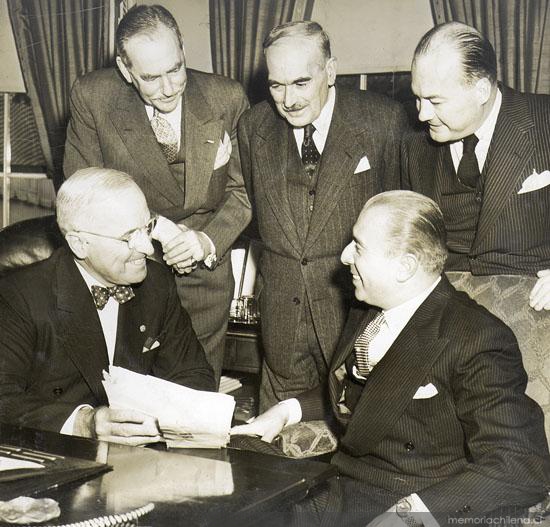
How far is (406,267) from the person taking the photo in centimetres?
218

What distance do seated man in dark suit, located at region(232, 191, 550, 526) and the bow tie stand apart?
2.37 feet

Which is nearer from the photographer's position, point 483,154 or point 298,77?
point 483,154

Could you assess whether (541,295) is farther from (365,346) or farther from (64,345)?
(64,345)

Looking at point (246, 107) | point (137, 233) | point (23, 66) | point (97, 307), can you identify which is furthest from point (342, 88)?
point (23, 66)

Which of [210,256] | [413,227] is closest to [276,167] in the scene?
[210,256]

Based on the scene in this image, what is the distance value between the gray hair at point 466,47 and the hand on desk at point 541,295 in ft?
2.45

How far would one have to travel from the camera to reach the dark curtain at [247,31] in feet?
16.4

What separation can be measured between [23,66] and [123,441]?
4.27m

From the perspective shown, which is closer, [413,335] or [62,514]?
[62,514]

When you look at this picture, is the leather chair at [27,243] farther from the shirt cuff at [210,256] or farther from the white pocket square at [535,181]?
the white pocket square at [535,181]

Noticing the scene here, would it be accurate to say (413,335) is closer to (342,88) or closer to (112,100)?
(342,88)

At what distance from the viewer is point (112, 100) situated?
11.4ft

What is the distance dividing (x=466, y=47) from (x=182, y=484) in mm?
1699

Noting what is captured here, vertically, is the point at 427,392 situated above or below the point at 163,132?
below
